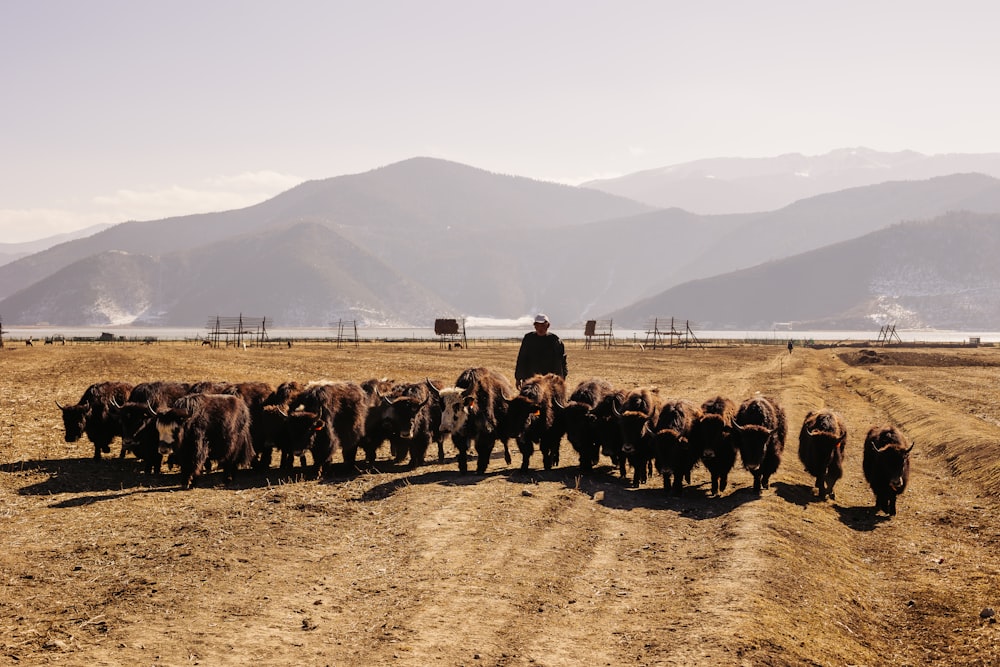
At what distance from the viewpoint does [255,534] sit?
1028 cm

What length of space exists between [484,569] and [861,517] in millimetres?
7638

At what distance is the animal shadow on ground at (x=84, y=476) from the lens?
13.5 m

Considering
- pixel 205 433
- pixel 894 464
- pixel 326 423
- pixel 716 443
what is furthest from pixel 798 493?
pixel 205 433

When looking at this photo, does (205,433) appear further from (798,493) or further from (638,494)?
(798,493)

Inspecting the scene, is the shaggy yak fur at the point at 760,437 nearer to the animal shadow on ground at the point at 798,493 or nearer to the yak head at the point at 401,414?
the animal shadow on ground at the point at 798,493

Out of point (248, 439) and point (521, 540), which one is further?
point (248, 439)

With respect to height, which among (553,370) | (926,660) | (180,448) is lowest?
(926,660)

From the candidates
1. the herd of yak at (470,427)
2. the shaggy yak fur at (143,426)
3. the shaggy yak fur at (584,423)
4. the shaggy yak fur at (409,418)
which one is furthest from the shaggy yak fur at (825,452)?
the shaggy yak fur at (143,426)

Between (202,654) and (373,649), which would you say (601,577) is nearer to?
(373,649)

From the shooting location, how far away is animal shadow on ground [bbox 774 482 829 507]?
538 inches

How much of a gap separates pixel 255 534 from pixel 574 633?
16.2 ft

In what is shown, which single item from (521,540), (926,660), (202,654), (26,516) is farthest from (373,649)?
(26,516)

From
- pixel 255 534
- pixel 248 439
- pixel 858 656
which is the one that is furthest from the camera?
pixel 248 439

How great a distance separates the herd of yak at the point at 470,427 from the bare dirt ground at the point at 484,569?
57cm
